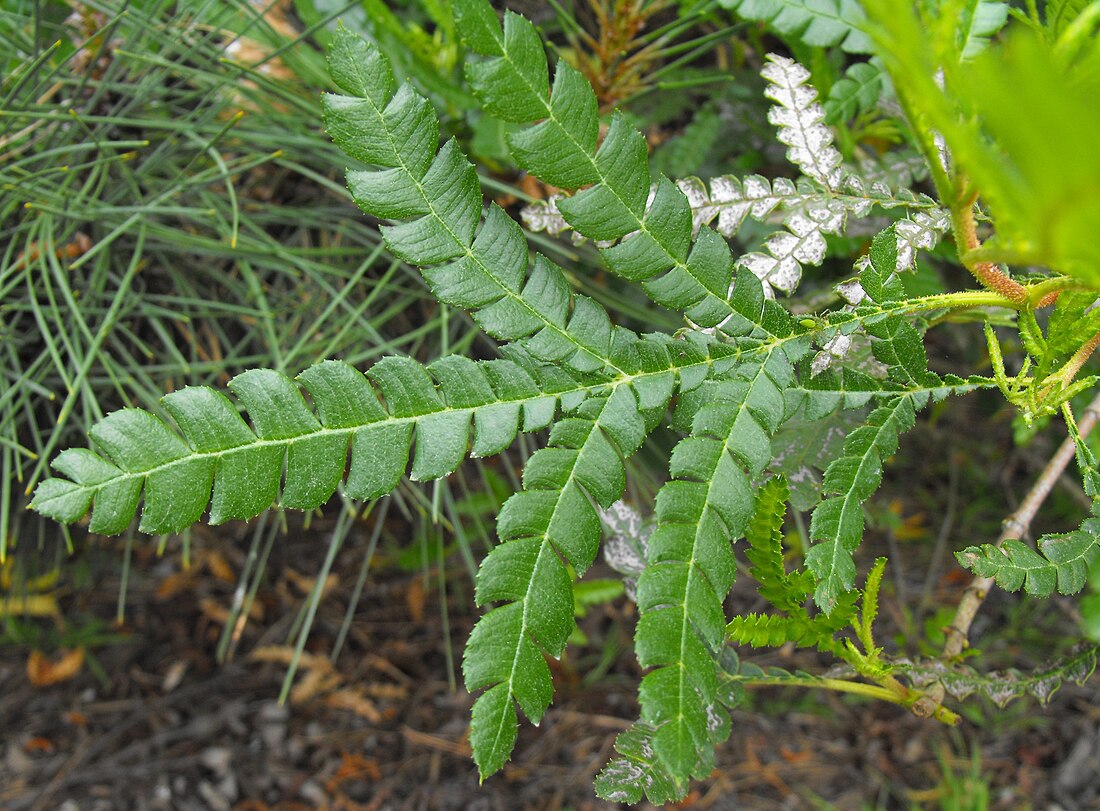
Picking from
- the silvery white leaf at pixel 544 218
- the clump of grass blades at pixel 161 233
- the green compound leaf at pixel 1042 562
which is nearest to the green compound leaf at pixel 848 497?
the green compound leaf at pixel 1042 562

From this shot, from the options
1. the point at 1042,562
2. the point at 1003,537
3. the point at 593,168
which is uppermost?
the point at 593,168

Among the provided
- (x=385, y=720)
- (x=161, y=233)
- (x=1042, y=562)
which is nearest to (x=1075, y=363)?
(x=1042, y=562)

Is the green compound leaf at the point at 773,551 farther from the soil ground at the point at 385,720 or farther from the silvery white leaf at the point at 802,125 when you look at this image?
the soil ground at the point at 385,720

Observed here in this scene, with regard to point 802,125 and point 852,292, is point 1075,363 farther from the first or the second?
point 802,125

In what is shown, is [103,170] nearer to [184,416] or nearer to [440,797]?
[184,416]

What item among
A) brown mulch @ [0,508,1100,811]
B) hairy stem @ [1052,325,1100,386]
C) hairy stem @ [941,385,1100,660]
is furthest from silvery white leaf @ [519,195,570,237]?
brown mulch @ [0,508,1100,811]
